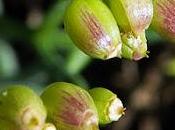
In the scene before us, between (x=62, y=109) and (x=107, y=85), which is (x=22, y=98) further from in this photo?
(x=107, y=85)

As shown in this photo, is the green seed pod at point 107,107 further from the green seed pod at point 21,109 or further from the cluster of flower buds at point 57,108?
the green seed pod at point 21,109

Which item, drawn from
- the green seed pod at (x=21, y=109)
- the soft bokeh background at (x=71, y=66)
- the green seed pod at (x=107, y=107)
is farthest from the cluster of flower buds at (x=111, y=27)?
the soft bokeh background at (x=71, y=66)

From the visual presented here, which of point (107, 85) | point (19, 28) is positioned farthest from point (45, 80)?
point (107, 85)

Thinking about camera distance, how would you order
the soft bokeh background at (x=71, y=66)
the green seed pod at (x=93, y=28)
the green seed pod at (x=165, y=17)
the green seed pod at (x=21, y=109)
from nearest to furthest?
the green seed pod at (x=21, y=109)
the green seed pod at (x=93, y=28)
the green seed pod at (x=165, y=17)
the soft bokeh background at (x=71, y=66)

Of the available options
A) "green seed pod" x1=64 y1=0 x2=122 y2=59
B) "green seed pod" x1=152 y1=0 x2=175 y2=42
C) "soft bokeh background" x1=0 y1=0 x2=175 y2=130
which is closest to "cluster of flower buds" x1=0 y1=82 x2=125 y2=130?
"green seed pod" x1=64 y1=0 x2=122 y2=59

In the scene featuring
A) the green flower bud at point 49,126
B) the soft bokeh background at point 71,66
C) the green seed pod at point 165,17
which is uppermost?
the green flower bud at point 49,126

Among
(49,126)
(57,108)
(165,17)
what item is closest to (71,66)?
(165,17)
